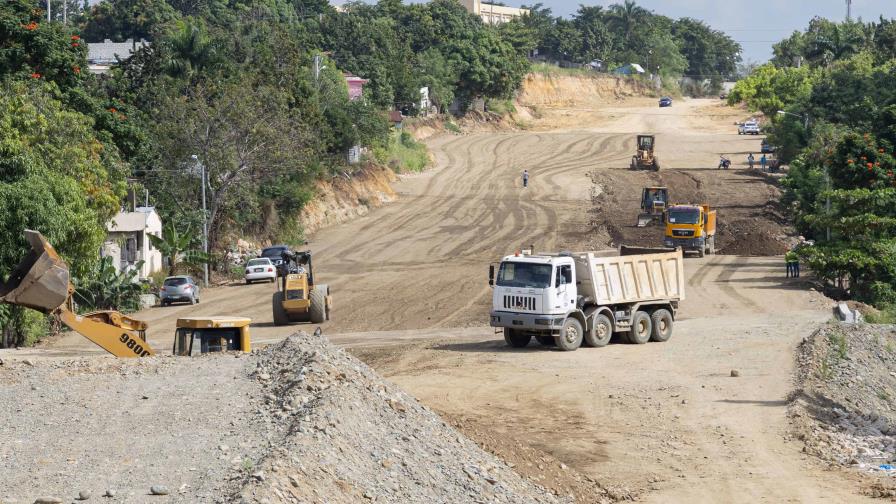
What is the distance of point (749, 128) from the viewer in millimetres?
125750

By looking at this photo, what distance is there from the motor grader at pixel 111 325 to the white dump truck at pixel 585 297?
9378 mm

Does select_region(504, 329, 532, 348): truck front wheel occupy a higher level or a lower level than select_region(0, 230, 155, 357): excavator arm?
lower

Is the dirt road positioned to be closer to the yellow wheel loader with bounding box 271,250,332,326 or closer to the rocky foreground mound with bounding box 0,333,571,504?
the yellow wheel loader with bounding box 271,250,332,326

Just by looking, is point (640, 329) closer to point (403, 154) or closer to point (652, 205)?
point (652, 205)

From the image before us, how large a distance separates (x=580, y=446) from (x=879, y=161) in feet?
111

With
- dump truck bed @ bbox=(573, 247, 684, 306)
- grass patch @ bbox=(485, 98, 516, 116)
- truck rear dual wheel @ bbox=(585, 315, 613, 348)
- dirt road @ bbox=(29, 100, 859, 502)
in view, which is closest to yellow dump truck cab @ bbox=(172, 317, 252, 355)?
dirt road @ bbox=(29, 100, 859, 502)

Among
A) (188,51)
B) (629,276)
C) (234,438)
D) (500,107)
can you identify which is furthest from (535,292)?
(500,107)

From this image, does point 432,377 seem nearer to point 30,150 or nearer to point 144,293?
point 30,150

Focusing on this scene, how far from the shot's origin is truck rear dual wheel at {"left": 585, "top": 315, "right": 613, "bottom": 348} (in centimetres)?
3491

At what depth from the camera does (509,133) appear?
127m

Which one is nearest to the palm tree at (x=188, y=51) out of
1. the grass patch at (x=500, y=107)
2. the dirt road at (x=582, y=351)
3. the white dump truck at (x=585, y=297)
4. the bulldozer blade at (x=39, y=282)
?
the dirt road at (x=582, y=351)

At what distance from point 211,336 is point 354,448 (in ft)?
33.4

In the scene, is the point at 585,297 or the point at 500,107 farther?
the point at 500,107

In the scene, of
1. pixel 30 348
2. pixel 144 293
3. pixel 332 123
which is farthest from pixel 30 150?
pixel 332 123
